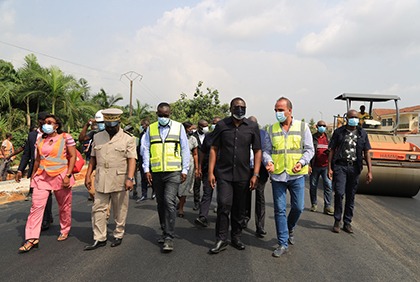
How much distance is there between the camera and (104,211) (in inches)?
170

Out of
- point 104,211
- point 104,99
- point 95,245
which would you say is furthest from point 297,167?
point 104,99

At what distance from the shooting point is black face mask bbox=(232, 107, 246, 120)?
4.08 metres

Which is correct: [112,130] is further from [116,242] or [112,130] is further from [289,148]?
[289,148]

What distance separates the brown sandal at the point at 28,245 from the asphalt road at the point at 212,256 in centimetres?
9

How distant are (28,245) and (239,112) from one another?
10.1 ft

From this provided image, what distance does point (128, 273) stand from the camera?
3.49 m

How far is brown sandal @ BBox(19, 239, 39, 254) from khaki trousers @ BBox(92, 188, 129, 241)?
2.37 ft

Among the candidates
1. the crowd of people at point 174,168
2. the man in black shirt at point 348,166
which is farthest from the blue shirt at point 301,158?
the man in black shirt at point 348,166

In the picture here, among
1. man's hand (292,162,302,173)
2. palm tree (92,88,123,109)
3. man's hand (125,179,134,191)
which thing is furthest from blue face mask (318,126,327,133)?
palm tree (92,88,123,109)

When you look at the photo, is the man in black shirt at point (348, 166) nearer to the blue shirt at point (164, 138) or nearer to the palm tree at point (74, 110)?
the blue shirt at point (164, 138)

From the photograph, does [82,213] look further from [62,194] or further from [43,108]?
[43,108]

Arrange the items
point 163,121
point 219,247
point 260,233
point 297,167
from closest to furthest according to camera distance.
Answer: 1. point 297,167
2. point 219,247
3. point 163,121
4. point 260,233

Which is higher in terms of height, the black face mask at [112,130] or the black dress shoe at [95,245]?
the black face mask at [112,130]

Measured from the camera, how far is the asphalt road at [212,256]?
3.47 m
